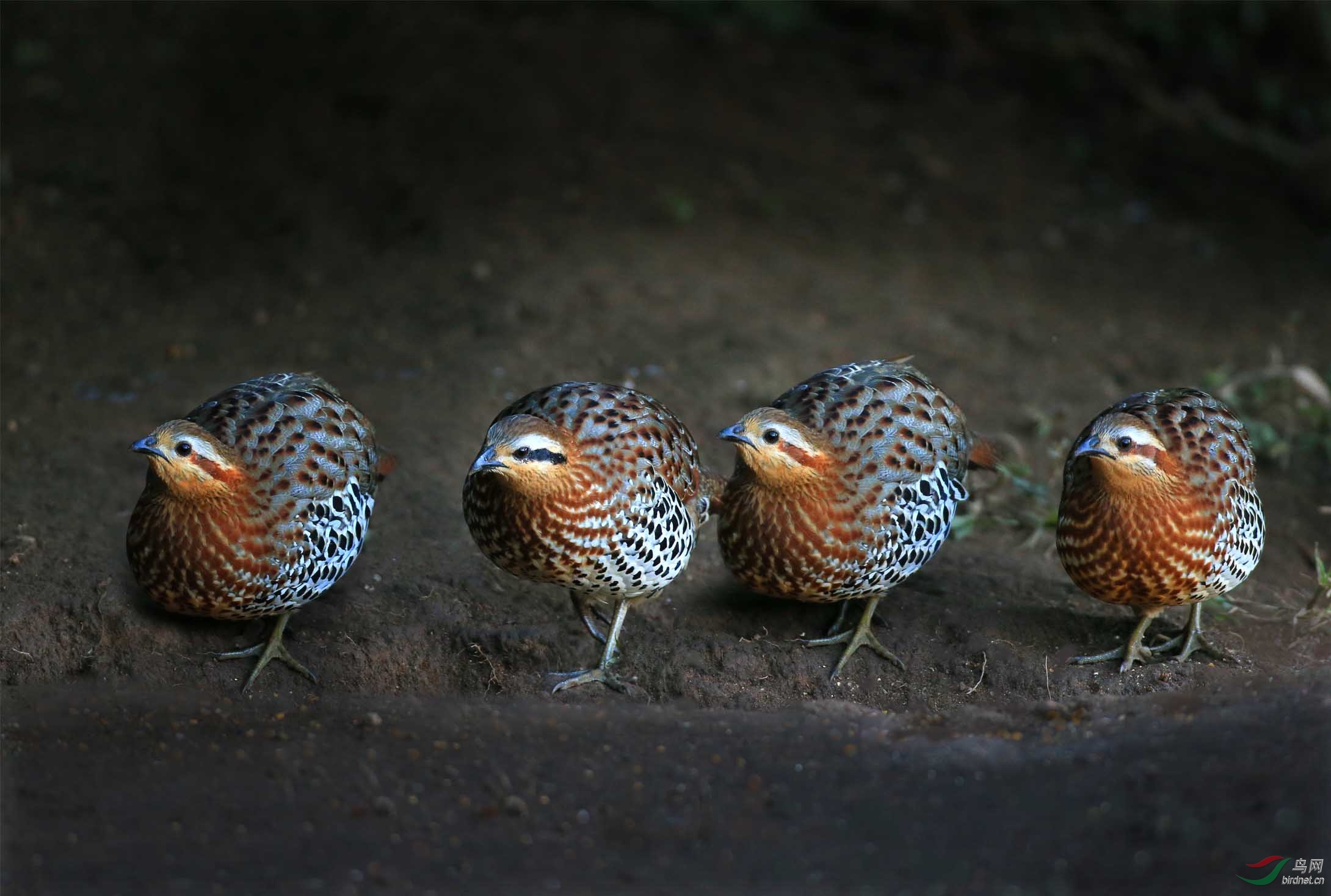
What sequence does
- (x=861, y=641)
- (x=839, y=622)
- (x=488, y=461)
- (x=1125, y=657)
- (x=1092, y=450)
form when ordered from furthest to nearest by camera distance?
(x=839, y=622) → (x=861, y=641) → (x=1125, y=657) → (x=1092, y=450) → (x=488, y=461)

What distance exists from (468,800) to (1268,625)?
11.1ft

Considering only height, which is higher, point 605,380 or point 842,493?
point 842,493

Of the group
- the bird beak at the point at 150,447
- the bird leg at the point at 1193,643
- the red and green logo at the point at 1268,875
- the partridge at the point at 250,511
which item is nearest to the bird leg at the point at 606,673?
the partridge at the point at 250,511

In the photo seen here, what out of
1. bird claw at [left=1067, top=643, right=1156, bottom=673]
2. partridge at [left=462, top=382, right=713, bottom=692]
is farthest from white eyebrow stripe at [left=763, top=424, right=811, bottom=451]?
bird claw at [left=1067, top=643, right=1156, bottom=673]

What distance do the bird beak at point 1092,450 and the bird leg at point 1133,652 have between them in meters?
0.67

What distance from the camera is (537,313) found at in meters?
8.20

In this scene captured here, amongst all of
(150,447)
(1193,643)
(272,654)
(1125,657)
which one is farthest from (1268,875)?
(150,447)

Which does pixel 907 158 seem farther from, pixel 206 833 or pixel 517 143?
pixel 206 833

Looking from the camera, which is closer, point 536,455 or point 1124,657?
point 536,455

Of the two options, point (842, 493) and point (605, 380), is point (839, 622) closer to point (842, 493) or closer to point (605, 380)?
point (842, 493)

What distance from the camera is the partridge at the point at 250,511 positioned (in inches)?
198

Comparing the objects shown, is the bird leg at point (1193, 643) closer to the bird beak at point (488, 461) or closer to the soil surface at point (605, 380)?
the soil surface at point (605, 380)

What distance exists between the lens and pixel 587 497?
16.3 feet

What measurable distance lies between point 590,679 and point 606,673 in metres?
0.07
